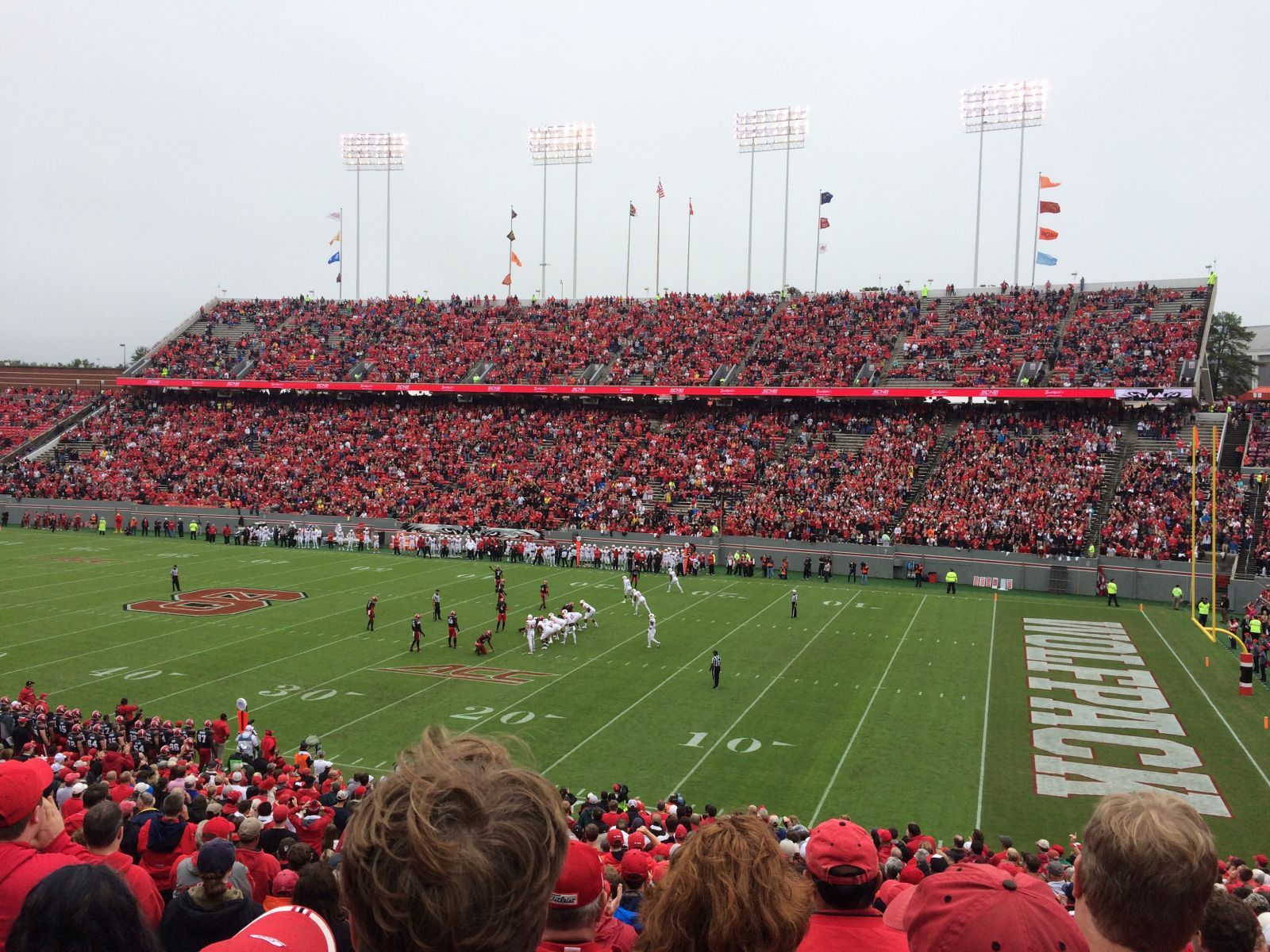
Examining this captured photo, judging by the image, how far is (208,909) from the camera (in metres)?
4.19

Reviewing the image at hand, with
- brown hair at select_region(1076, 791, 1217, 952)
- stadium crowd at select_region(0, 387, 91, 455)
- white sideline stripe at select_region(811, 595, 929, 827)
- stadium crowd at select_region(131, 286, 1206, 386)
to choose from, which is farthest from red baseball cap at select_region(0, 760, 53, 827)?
stadium crowd at select_region(0, 387, 91, 455)

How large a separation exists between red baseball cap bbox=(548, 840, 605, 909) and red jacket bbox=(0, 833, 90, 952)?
190cm

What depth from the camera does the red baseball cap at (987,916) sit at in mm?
2387

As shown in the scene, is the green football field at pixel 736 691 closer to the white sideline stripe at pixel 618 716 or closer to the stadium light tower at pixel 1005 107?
the white sideline stripe at pixel 618 716

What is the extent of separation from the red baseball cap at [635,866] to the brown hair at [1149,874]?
396 centimetres

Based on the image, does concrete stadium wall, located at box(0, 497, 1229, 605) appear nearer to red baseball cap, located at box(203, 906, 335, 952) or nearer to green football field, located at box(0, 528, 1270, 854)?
green football field, located at box(0, 528, 1270, 854)

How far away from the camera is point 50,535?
163 feet

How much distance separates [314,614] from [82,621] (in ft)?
20.9

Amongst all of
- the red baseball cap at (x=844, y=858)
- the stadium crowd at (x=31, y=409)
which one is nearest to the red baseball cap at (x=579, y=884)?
the red baseball cap at (x=844, y=858)

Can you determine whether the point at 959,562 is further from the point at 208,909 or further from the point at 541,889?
the point at 541,889

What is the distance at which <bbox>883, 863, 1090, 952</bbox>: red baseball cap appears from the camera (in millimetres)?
2387

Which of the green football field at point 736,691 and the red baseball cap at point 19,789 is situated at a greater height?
the red baseball cap at point 19,789

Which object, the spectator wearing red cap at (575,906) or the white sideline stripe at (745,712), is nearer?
the spectator wearing red cap at (575,906)

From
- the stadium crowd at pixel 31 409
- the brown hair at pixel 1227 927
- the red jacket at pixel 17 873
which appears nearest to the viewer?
the red jacket at pixel 17 873
